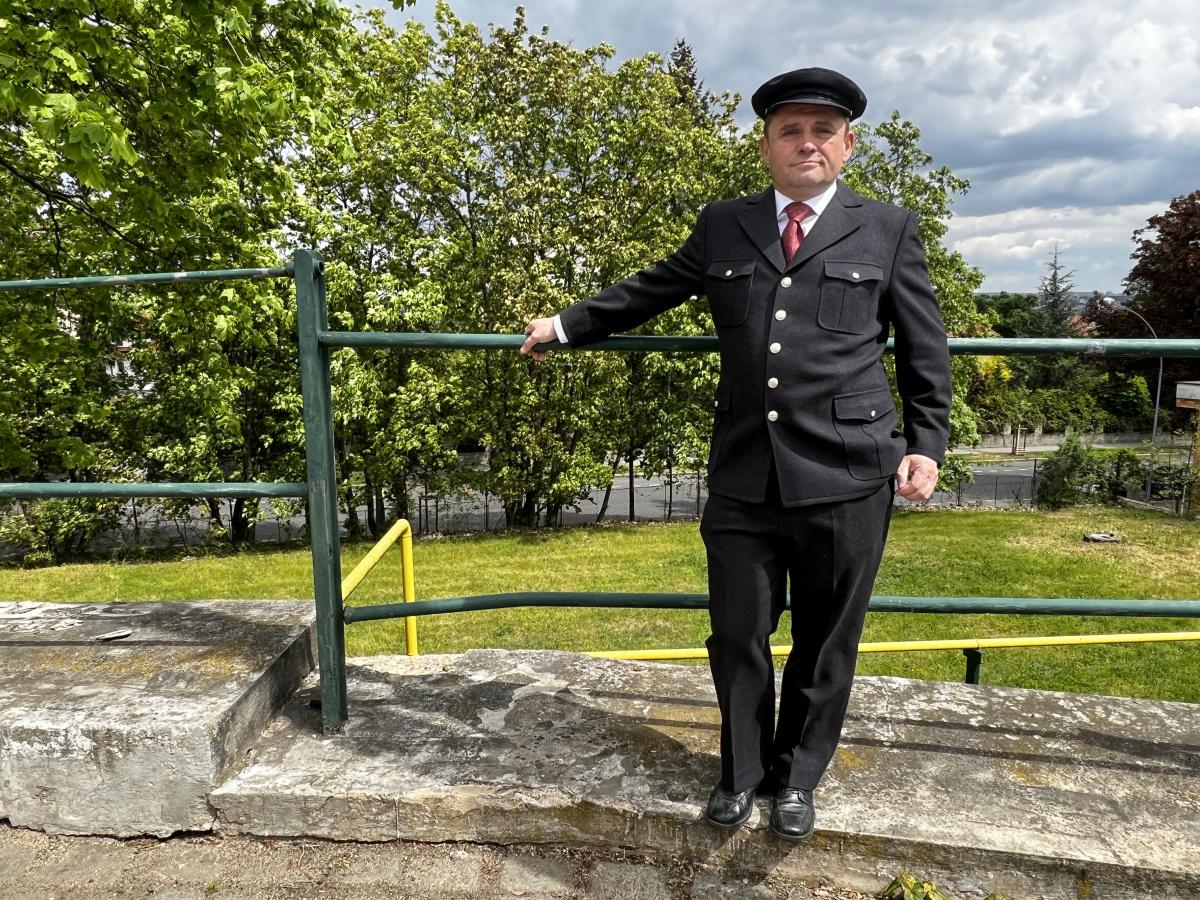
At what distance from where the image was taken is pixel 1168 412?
108 feet

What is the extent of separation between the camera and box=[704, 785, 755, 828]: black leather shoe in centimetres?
174

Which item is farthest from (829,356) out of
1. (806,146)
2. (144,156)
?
(144,156)

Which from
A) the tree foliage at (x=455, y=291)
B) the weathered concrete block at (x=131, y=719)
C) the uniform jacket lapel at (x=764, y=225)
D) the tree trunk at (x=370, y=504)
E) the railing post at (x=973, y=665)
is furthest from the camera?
the tree trunk at (x=370, y=504)

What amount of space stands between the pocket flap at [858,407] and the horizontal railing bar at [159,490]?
131 centimetres

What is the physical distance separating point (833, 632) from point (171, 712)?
5.16 feet

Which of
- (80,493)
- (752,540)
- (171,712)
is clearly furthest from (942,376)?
(80,493)

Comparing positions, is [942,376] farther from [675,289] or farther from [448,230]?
[448,230]

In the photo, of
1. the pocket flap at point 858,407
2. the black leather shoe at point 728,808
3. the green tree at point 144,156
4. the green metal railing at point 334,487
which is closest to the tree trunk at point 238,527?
the green tree at point 144,156

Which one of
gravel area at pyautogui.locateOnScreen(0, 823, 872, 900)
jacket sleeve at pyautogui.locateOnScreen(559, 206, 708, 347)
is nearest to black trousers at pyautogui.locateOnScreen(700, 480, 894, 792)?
gravel area at pyautogui.locateOnScreen(0, 823, 872, 900)

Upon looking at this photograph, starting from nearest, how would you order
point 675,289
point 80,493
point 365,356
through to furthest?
point 675,289 → point 80,493 → point 365,356

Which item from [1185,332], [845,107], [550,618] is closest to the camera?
[845,107]

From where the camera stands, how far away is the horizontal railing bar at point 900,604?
1.88 meters

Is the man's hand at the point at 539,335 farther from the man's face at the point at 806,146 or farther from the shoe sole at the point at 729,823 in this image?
the shoe sole at the point at 729,823

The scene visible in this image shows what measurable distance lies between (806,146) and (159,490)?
69.9 inches
